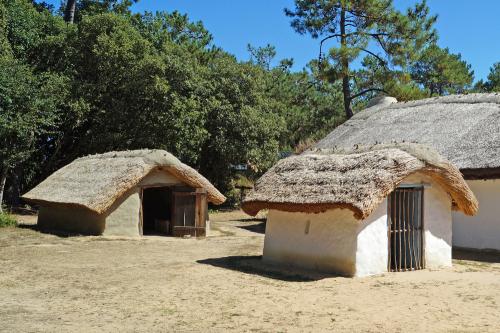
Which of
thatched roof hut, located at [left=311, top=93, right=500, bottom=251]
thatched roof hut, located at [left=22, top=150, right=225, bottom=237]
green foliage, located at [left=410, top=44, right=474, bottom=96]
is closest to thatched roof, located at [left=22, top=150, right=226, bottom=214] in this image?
thatched roof hut, located at [left=22, top=150, right=225, bottom=237]

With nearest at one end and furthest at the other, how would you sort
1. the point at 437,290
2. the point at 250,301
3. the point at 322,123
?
the point at 250,301 → the point at 437,290 → the point at 322,123

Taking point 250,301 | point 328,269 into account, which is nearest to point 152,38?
point 328,269

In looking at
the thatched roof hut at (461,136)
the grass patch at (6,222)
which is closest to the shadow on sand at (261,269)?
the thatched roof hut at (461,136)

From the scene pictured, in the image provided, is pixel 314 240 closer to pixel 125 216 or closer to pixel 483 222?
pixel 483 222

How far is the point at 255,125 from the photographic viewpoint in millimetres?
27953

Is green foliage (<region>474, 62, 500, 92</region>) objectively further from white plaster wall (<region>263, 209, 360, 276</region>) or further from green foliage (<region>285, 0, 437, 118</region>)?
white plaster wall (<region>263, 209, 360, 276</region>)

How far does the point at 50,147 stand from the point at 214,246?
49.0ft

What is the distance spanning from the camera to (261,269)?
11625 mm

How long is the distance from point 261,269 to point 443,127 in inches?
352

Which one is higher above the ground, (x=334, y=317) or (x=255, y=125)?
(x=255, y=125)

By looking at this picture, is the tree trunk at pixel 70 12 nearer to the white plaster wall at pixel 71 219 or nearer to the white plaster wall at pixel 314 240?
the white plaster wall at pixel 71 219

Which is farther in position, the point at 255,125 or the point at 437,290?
the point at 255,125

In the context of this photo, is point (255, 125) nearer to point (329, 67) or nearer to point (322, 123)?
point (329, 67)

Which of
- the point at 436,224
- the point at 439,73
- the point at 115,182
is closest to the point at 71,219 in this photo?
the point at 115,182
